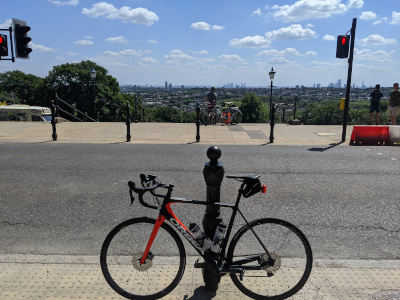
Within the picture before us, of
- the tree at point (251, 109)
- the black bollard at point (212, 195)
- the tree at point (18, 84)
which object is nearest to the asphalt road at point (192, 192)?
the black bollard at point (212, 195)

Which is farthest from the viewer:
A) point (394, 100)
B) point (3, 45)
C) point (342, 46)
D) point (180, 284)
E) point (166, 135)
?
point (394, 100)

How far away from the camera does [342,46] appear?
38.8 feet

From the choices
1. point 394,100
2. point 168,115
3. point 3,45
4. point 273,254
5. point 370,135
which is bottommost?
point 168,115

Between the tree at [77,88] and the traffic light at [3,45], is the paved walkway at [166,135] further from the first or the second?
the tree at [77,88]

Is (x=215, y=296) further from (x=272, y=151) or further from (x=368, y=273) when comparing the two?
(x=272, y=151)

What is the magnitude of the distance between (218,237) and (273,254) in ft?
1.74

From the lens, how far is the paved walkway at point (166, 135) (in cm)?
1262

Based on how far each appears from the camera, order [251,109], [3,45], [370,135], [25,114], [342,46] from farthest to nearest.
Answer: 1. [251,109]
2. [25,114]
3. [3,45]
4. [370,135]
5. [342,46]

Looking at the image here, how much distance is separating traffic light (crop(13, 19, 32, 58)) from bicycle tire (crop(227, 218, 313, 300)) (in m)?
13.2

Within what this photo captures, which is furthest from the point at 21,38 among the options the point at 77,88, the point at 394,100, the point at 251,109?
the point at 251,109

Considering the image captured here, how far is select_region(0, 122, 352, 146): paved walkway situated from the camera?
41.4 ft

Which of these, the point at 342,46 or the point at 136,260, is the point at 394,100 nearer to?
the point at 342,46

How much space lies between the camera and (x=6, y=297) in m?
3.19

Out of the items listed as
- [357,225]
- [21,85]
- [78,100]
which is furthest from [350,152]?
[21,85]
